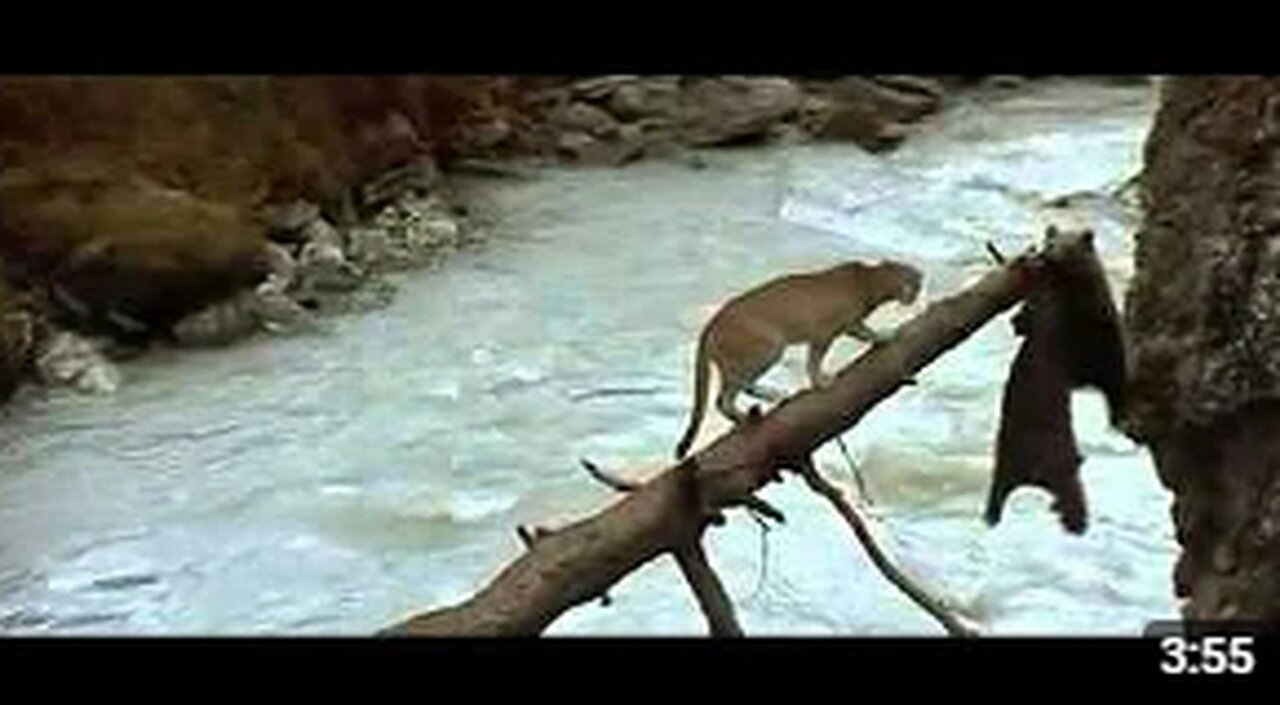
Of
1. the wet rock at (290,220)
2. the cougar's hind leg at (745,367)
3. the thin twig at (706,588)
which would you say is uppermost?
the wet rock at (290,220)

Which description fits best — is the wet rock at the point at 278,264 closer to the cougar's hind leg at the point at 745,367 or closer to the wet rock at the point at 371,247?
the wet rock at the point at 371,247

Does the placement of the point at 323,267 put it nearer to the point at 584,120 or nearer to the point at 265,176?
the point at 265,176

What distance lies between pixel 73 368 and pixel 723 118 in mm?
1703

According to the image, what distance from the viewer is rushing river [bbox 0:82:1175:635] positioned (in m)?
2.43

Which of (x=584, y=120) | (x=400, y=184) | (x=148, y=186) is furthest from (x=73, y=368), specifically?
(x=584, y=120)

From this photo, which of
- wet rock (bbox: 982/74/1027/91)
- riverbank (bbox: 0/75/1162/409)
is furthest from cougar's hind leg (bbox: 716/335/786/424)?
riverbank (bbox: 0/75/1162/409)

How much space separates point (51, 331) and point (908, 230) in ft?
4.92

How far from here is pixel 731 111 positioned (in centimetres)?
469

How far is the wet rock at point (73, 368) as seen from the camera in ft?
11.4

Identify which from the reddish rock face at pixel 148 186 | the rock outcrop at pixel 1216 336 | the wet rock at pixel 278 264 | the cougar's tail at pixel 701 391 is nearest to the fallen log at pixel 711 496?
the rock outcrop at pixel 1216 336

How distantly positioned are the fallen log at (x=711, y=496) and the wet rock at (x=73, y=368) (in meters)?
2.49

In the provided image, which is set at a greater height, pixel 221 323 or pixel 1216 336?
pixel 221 323

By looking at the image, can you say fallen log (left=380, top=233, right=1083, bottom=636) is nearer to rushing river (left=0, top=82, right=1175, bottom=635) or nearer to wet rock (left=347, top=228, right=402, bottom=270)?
rushing river (left=0, top=82, right=1175, bottom=635)
